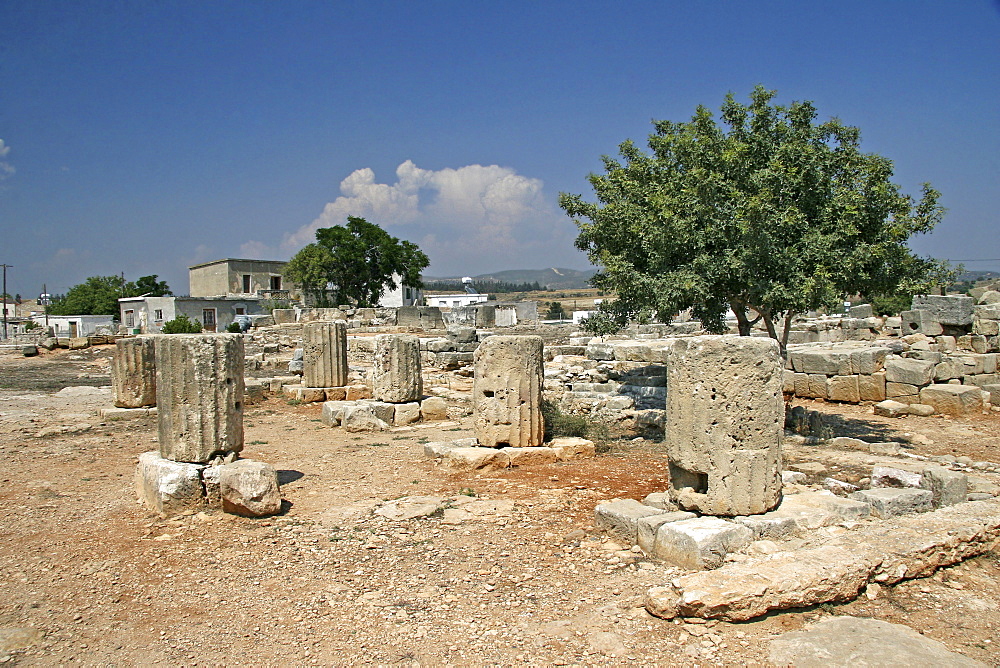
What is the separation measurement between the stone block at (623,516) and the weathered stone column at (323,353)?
9293 millimetres

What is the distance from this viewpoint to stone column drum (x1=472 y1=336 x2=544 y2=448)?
7992 mm

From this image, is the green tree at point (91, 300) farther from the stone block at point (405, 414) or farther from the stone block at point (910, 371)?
the stone block at point (910, 371)

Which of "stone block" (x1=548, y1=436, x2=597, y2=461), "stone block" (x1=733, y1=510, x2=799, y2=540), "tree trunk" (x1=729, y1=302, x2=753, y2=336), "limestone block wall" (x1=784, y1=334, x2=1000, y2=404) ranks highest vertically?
"tree trunk" (x1=729, y1=302, x2=753, y2=336)

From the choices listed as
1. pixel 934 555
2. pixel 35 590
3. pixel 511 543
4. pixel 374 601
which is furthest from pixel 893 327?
pixel 35 590

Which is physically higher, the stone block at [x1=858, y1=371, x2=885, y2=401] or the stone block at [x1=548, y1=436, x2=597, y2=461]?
the stone block at [x1=858, y1=371, x2=885, y2=401]

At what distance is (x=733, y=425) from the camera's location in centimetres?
505

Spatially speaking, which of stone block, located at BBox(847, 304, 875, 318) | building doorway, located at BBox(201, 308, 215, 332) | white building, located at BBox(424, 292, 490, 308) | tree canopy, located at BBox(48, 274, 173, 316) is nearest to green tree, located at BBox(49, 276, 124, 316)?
tree canopy, located at BBox(48, 274, 173, 316)

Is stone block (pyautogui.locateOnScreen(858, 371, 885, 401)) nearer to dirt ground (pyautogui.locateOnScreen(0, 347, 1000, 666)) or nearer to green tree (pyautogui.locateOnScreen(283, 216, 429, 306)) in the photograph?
dirt ground (pyautogui.locateOnScreen(0, 347, 1000, 666))

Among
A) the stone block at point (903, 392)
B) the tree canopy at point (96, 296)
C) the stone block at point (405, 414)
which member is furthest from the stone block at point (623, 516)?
the tree canopy at point (96, 296)

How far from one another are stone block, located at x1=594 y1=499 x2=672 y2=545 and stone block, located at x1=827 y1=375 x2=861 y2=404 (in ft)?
28.3

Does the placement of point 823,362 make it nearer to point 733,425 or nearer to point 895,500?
point 895,500

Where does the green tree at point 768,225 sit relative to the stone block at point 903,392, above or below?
above

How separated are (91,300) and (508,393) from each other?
54.4 metres

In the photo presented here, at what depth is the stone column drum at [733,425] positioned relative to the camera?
4.99m
